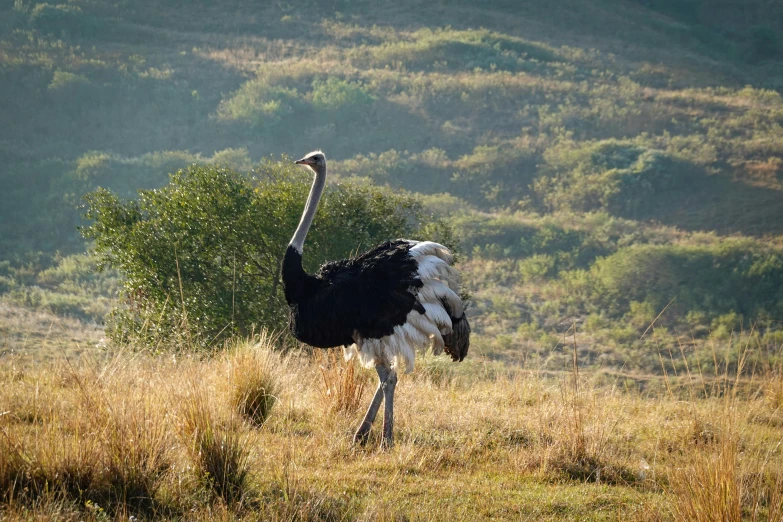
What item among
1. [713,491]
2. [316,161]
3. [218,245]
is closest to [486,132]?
[218,245]

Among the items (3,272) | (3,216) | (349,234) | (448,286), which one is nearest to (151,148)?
(3,216)

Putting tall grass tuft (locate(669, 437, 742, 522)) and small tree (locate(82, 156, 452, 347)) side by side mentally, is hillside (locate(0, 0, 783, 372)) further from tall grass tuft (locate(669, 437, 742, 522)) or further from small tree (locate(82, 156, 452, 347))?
tall grass tuft (locate(669, 437, 742, 522))

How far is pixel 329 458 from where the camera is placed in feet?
19.1

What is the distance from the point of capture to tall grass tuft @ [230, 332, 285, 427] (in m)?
6.64

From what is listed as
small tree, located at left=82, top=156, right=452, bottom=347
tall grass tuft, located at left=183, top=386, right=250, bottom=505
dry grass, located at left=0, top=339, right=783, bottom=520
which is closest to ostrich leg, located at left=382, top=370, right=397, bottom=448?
dry grass, located at left=0, top=339, right=783, bottom=520

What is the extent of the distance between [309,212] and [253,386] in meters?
1.41

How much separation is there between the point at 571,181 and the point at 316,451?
28228mm

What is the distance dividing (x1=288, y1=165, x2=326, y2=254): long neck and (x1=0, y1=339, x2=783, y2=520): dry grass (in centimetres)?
99

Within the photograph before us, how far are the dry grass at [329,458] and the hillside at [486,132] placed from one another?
40.8ft

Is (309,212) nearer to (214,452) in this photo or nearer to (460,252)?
(214,452)

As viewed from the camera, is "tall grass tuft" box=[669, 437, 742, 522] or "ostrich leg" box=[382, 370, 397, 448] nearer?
"tall grass tuft" box=[669, 437, 742, 522]

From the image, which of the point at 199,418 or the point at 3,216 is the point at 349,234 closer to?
the point at 199,418

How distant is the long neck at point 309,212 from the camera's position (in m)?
6.61

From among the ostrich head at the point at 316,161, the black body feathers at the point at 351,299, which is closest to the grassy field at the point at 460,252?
the black body feathers at the point at 351,299
